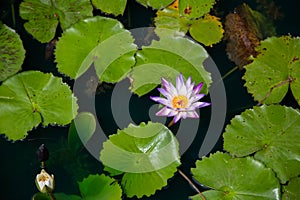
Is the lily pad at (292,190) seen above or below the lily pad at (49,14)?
below

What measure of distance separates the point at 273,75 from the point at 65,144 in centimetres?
121

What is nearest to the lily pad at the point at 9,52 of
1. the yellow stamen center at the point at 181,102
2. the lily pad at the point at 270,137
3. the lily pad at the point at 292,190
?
the yellow stamen center at the point at 181,102

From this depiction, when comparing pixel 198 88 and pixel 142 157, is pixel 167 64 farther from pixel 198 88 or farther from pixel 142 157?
pixel 142 157

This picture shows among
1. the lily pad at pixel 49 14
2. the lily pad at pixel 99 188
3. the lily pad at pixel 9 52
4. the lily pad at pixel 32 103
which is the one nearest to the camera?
the lily pad at pixel 99 188

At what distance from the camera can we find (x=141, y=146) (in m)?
2.25

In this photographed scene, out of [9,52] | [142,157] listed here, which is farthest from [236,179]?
[9,52]

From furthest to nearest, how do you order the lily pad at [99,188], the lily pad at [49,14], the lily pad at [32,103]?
the lily pad at [49,14], the lily pad at [32,103], the lily pad at [99,188]

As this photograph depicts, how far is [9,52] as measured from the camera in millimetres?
2471

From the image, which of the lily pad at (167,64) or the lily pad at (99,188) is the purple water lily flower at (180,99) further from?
the lily pad at (99,188)

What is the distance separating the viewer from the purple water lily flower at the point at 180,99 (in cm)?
231

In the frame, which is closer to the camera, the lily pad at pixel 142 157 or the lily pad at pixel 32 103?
the lily pad at pixel 142 157

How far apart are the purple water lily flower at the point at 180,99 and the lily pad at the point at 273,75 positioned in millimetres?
366

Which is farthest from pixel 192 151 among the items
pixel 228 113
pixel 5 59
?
pixel 5 59

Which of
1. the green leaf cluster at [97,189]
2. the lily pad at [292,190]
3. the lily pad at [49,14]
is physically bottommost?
the green leaf cluster at [97,189]
